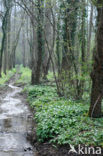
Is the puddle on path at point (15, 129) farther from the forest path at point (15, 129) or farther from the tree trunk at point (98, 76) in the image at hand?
the tree trunk at point (98, 76)

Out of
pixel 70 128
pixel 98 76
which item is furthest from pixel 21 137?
pixel 98 76

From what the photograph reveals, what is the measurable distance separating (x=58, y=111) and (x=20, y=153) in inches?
97.5

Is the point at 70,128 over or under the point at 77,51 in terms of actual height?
under

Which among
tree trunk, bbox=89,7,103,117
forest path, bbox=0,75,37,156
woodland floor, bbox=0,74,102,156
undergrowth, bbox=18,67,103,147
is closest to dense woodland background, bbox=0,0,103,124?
tree trunk, bbox=89,7,103,117

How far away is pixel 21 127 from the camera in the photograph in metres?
7.76

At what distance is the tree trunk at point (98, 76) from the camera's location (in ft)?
19.9

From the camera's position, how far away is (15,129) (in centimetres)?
752

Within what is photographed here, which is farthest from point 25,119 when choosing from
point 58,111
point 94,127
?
point 94,127

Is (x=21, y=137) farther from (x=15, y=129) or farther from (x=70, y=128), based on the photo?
(x=70, y=128)

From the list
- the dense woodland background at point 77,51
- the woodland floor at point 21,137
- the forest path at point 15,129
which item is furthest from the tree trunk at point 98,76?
the forest path at point 15,129

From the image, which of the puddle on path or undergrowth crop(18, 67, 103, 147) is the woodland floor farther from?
undergrowth crop(18, 67, 103, 147)

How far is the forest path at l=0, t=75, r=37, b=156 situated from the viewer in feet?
18.9

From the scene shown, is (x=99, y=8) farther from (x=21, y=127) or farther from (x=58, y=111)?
(x=21, y=127)

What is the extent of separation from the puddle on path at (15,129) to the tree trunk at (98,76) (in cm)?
250
